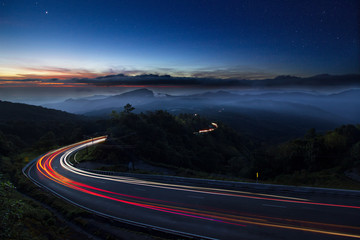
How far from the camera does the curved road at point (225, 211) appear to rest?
10844 millimetres

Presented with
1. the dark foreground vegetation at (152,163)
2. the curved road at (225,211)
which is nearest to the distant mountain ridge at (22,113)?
the dark foreground vegetation at (152,163)

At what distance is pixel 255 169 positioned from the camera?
33438 mm

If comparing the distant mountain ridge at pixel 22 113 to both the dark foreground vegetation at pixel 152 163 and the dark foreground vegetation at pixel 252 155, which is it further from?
the dark foreground vegetation at pixel 252 155

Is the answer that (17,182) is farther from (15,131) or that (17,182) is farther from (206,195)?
(15,131)

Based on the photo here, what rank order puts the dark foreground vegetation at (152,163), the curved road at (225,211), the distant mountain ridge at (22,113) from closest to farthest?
1. the curved road at (225,211)
2. the dark foreground vegetation at (152,163)
3. the distant mountain ridge at (22,113)

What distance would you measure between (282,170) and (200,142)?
162ft

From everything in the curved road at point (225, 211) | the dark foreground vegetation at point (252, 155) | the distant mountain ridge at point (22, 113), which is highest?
the curved road at point (225, 211)

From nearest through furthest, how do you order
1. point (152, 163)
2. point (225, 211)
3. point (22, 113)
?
point (225, 211), point (152, 163), point (22, 113)

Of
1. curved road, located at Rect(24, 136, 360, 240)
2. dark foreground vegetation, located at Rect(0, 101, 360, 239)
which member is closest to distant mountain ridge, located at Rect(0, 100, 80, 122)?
dark foreground vegetation, located at Rect(0, 101, 360, 239)

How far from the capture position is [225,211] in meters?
13.8

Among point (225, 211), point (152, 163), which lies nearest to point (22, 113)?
point (152, 163)

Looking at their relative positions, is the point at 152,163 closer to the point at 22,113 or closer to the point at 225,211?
the point at 225,211

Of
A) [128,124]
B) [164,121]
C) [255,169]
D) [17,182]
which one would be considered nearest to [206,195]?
[255,169]

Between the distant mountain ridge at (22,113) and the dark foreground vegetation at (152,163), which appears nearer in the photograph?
the dark foreground vegetation at (152,163)
